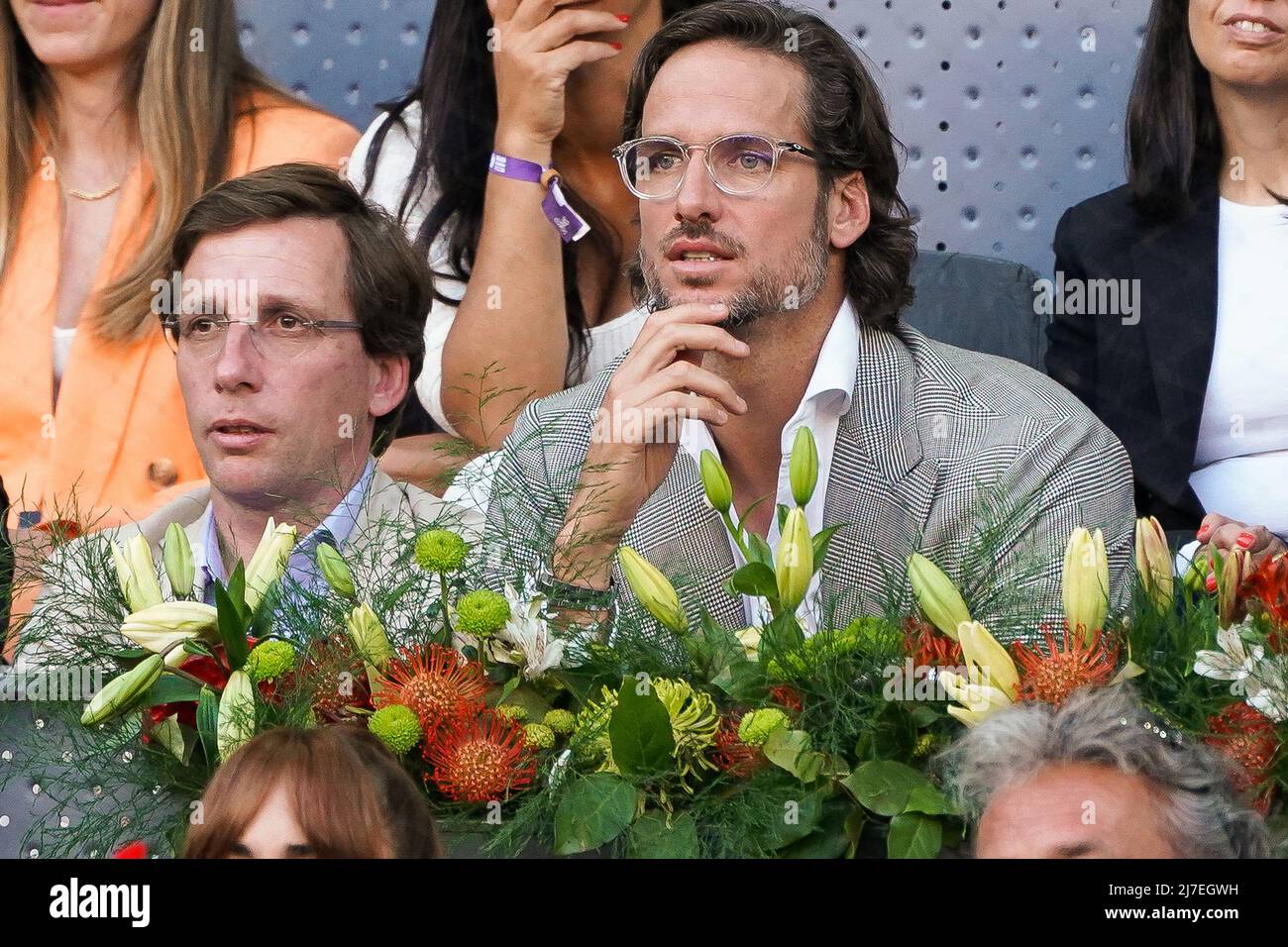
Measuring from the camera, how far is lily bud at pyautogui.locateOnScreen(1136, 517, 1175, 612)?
1.48 metres

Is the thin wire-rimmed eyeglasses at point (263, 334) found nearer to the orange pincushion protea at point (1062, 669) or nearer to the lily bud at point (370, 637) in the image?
the lily bud at point (370, 637)

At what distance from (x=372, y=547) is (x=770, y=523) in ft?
1.88

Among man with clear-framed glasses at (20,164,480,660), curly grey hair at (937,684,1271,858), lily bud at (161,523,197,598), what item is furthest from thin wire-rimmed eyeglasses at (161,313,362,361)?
curly grey hair at (937,684,1271,858)

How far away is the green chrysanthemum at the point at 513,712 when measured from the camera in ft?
4.82

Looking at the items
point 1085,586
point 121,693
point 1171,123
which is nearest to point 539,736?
point 121,693

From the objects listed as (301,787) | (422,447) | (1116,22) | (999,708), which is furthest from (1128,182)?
(301,787)

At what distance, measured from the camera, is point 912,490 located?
6.23 ft

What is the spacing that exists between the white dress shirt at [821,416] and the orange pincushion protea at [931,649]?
48 cm

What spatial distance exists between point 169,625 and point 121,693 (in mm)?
78

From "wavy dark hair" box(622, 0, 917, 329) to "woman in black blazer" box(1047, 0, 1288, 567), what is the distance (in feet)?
0.94

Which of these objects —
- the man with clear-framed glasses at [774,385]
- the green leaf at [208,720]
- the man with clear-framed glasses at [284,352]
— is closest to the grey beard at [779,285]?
the man with clear-framed glasses at [774,385]

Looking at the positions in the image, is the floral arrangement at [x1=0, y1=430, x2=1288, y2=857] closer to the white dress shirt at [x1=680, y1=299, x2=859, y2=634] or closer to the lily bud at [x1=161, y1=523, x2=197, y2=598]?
the lily bud at [x1=161, y1=523, x2=197, y2=598]

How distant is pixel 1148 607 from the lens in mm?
1453
